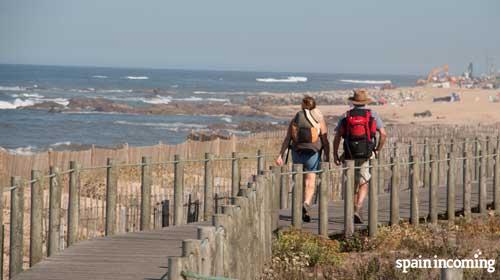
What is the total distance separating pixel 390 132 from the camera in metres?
42.6

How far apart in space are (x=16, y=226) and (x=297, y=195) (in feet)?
12.3

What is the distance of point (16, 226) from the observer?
522 inches

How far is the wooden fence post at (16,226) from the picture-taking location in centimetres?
1319

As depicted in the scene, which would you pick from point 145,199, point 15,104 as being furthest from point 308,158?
point 15,104

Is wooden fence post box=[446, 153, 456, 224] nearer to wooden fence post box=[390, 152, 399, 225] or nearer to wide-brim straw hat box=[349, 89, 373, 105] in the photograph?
wooden fence post box=[390, 152, 399, 225]

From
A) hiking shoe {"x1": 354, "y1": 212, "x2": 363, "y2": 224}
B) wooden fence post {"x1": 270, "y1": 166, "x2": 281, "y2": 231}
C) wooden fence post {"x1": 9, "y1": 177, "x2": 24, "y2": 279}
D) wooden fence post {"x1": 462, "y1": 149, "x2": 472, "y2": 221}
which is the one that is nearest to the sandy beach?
wooden fence post {"x1": 462, "y1": 149, "x2": 472, "y2": 221}

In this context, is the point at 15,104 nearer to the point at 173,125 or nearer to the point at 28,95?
the point at 28,95

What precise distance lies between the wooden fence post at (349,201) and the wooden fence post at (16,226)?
4.28m

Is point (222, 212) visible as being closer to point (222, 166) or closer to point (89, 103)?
point (222, 166)

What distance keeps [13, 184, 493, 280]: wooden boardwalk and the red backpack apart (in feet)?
3.37

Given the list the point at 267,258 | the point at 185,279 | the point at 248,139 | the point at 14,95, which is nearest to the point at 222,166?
the point at 248,139

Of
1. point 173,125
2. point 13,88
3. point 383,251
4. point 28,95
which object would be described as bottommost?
point 13,88

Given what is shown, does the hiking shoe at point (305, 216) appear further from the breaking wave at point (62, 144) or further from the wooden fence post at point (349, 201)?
the breaking wave at point (62, 144)

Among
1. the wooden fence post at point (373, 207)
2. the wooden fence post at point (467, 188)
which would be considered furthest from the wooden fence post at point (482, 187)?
the wooden fence post at point (373, 207)
